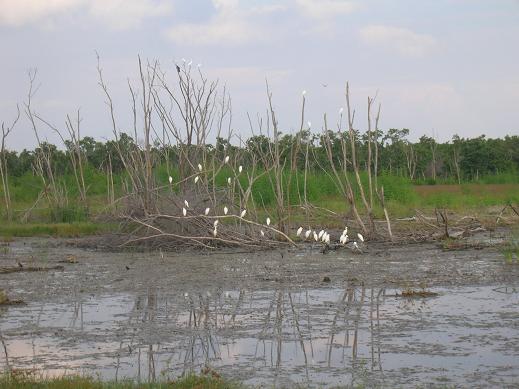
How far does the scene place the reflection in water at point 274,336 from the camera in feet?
18.8

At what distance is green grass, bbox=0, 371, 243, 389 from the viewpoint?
4.90 metres

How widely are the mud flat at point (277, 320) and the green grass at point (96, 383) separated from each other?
1.17 ft

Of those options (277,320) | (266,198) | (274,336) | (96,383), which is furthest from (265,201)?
(96,383)

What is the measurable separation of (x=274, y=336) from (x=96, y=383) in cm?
221

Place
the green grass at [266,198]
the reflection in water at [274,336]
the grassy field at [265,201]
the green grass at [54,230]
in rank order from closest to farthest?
the reflection in water at [274,336], the green grass at [54,230], the grassy field at [265,201], the green grass at [266,198]

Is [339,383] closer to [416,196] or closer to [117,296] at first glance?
[117,296]

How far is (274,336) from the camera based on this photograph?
6855mm

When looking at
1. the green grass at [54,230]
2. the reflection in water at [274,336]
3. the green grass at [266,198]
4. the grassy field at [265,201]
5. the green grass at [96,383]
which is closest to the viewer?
the green grass at [96,383]

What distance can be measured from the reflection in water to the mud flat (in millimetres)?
15

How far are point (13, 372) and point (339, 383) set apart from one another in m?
2.13

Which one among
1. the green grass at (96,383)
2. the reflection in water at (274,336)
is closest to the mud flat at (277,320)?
the reflection in water at (274,336)

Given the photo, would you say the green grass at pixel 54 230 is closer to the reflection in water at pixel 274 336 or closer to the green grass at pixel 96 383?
the reflection in water at pixel 274 336

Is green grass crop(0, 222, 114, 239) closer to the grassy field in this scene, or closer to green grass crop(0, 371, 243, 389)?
the grassy field

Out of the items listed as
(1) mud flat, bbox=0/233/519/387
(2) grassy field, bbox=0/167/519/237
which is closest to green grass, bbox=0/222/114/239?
(2) grassy field, bbox=0/167/519/237
